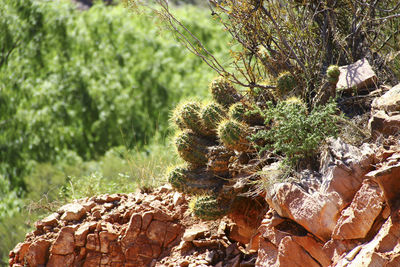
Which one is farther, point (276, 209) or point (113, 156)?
point (113, 156)

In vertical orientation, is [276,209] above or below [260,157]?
below

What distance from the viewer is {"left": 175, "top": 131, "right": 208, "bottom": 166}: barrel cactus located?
460 cm

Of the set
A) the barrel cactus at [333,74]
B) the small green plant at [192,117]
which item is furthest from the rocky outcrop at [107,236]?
the barrel cactus at [333,74]

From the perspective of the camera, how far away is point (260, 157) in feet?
14.4

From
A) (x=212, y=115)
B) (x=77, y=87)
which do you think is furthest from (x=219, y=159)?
(x=77, y=87)

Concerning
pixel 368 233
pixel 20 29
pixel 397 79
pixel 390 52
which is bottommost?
pixel 368 233

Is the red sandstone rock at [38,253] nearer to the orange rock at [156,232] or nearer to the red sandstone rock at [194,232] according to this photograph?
the orange rock at [156,232]

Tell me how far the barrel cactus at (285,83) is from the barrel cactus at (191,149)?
2.88 feet

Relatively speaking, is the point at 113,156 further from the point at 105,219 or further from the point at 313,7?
the point at 313,7

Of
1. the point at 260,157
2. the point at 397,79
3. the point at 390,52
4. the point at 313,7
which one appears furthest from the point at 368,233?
the point at 313,7

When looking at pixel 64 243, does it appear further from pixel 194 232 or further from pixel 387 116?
pixel 387 116

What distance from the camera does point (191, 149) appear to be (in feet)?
15.1

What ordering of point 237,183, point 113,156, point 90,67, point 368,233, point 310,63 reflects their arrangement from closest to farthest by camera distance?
1. point 368,233
2. point 237,183
3. point 310,63
4. point 113,156
5. point 90,67

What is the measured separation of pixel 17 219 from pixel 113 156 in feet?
7.07
